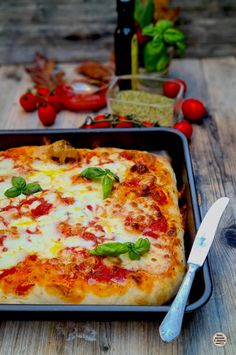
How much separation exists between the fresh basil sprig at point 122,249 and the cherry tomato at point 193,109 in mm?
1743

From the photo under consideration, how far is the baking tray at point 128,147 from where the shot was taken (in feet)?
6.57

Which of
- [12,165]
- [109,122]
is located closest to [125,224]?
[12,165]

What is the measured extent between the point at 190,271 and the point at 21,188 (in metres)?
0.95

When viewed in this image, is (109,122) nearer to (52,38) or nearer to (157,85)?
(157,85)

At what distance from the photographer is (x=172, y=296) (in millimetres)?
2189

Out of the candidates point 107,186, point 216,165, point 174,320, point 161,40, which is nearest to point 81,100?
point 161,40

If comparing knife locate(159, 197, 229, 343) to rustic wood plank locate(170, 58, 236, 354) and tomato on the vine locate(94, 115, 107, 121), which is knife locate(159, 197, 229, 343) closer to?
rustic wood plank locate(170, 58, 236, 354)

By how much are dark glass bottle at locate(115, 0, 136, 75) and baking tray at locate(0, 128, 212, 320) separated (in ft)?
3.67

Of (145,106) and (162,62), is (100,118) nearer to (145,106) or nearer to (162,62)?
(145,106)

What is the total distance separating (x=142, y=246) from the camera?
2.23 metres

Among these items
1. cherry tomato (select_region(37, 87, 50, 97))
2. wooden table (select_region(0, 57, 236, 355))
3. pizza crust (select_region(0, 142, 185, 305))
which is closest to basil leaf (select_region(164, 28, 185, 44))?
wooden table (select_region(0, 57, 236, 355))

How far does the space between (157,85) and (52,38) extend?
1.19 meters

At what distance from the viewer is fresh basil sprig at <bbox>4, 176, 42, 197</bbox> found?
259cm

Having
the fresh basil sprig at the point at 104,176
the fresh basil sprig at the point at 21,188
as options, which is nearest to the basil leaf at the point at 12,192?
the fresh basil sprig at the point at 21,188
